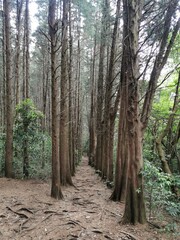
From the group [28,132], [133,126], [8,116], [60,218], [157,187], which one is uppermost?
[8,116]

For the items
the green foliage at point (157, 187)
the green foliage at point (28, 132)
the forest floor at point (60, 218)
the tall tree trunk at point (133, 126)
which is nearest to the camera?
the forest floor at point (60, 218)

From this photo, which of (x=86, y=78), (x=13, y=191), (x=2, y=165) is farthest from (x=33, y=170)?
(x=86, y=78)

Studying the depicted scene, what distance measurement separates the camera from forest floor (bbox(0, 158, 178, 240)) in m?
4.84

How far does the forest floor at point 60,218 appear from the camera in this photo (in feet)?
15.9

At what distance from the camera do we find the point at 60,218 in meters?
5.71

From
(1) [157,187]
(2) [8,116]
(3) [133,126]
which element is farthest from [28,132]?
(1) [157,187]

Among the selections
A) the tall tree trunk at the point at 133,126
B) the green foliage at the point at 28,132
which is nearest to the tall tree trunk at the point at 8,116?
the green foliage at the point at 28,132

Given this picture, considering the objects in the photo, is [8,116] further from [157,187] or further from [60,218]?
[157,187]

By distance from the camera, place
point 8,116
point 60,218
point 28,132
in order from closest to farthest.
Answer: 1. point 60,218
2. point 8,116
3. point 28,132

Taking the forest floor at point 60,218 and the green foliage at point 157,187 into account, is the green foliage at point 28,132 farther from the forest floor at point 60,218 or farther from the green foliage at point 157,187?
the green foliage at point 157,187

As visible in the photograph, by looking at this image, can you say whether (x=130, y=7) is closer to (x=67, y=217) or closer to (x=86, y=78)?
(x=67, y=217)

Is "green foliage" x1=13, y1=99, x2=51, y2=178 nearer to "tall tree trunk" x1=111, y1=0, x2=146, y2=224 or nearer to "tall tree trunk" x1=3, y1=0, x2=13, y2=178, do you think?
"tall tree trunk" x1=3, y1=0, x2=13, y2=178

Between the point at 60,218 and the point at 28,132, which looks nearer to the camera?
the point at 60,218

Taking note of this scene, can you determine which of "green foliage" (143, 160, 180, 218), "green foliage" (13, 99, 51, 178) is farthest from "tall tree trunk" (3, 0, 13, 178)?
"green foliage" (143, 160, 180, 218)
